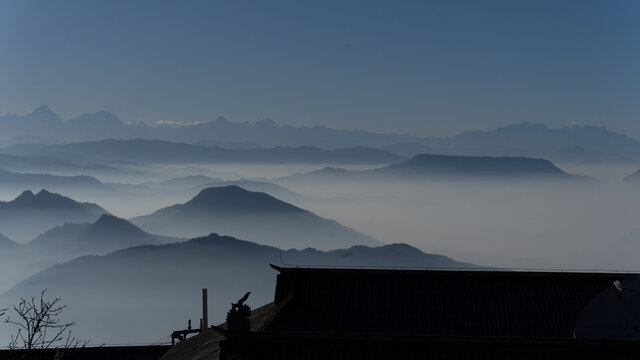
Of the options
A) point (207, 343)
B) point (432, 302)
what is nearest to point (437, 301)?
point (432, 302)

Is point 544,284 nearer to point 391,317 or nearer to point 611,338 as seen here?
point 391,317

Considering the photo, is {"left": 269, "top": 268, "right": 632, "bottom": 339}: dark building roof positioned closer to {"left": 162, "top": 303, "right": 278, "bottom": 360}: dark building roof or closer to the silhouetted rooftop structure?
the silhouetted rooftop structure

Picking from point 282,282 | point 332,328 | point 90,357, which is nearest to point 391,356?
point 332,328

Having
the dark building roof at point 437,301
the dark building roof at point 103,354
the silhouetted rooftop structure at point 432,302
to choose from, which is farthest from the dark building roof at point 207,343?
the dark building roof at point 103,354

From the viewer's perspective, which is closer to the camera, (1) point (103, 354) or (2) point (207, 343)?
(2) point (207, 343)

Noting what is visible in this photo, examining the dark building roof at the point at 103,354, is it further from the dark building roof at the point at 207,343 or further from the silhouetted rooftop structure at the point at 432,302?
the silhouetted rooftop structure at the point at 432,302

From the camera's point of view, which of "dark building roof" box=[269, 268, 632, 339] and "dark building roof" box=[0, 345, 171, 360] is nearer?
"dark building roof" box=[269, 268, 632, 339]

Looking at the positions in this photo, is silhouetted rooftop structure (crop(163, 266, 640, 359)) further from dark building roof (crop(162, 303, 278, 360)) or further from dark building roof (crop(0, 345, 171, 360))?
dark building roof (crop(0, 345, 171, 360))

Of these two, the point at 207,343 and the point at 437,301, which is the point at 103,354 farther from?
the point at 437,301

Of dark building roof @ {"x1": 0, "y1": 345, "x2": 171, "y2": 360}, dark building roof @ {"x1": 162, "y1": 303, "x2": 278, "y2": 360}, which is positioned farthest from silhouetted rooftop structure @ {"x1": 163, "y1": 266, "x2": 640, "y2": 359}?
dark building roof @ {"x1": 0, "y1": 345, "x2": 171, "y2": 360}

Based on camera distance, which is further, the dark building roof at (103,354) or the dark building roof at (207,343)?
the dark building roof at (103,354)

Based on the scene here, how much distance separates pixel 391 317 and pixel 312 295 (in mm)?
4274

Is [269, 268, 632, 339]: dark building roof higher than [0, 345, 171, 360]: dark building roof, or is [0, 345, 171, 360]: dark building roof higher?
[269, 268, 632, 339]: dark building roof

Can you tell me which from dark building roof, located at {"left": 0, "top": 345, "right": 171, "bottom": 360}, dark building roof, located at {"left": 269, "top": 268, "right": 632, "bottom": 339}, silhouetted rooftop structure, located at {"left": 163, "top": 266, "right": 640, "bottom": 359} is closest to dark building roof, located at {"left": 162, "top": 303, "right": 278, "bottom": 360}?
silhouetted rooftop structure, located at {"left": 163, "top": 266, "right": 640, "bottom": 359}
